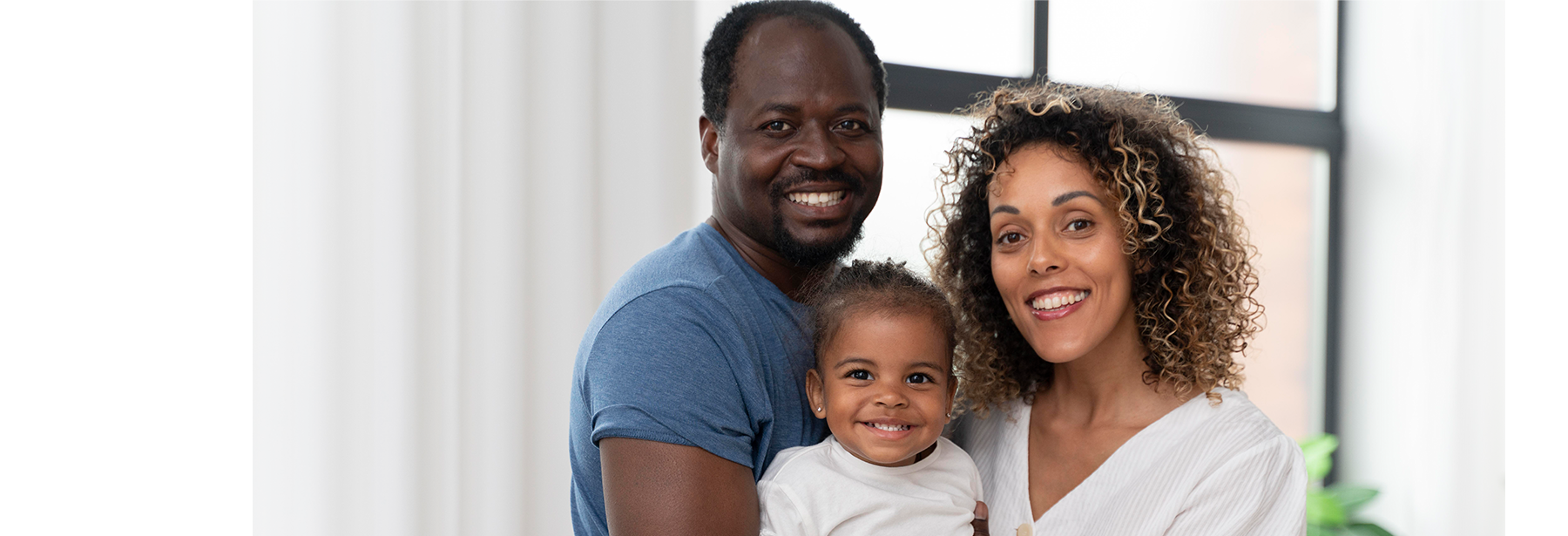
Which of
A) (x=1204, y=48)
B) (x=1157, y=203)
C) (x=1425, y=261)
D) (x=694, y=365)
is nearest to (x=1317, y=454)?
(x=1425, y=261)

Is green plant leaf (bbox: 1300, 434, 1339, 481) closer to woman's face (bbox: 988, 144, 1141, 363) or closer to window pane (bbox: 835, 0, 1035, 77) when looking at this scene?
window pane (bbox: 835, 0, 1035, 77)

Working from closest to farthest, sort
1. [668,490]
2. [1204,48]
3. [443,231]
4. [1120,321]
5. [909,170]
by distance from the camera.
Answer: [668,490] < [1120,321] < [443,231] < [909,170] < [1204,48]

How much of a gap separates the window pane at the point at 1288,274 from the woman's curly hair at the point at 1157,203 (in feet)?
7.98

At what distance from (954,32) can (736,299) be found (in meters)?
2.11

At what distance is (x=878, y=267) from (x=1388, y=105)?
3.20m

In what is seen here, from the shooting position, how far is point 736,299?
140 centimetres

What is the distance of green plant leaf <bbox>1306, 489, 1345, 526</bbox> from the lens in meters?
3.52

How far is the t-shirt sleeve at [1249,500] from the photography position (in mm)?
1419

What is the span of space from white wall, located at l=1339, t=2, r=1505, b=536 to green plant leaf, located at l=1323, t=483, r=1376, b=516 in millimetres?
349

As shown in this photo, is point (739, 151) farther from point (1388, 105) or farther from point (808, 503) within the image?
point (1388, 105)

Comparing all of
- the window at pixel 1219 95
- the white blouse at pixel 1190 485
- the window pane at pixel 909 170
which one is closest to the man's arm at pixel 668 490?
the white blouse at pixel 1190 485

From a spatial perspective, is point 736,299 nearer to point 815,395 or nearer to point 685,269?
point 685,269

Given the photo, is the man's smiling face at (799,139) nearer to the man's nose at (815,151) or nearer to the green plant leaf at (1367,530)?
the man's nose at (815,151)

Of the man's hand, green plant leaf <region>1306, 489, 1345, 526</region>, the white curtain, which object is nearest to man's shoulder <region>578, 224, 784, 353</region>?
the man's hand
